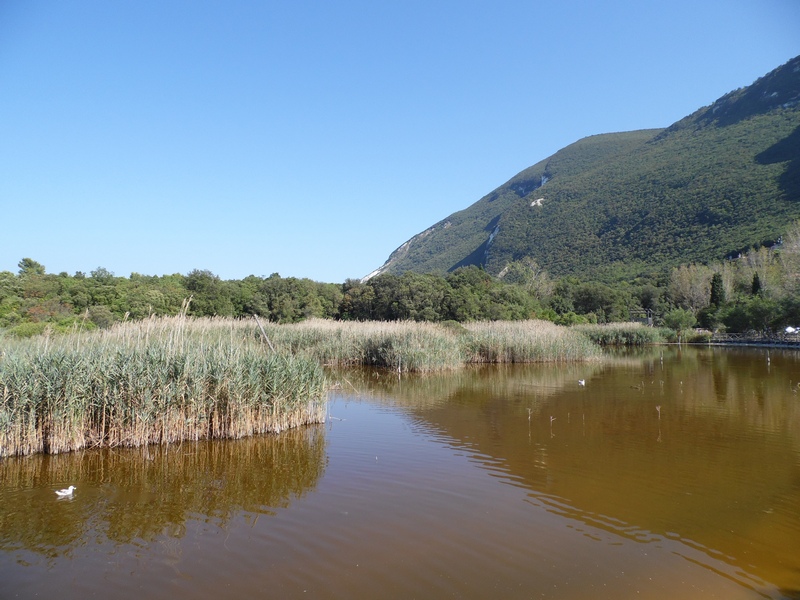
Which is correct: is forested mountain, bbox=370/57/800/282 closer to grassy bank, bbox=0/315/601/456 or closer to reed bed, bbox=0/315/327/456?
grassy bank, bbox=0/315/601/456

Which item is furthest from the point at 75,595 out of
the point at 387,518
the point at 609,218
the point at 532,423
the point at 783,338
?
the point at 609,218

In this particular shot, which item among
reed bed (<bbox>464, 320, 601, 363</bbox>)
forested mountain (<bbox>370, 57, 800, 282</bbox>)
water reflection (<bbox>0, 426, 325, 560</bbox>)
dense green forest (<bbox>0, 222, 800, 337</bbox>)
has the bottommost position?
water reflection (<bbox>0, 426, 325, 560</bbox>)

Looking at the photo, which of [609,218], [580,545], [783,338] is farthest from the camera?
[609,218]

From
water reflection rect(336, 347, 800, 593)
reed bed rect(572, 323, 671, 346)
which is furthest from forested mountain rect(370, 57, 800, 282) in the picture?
water reflection rect(336, 347, 800, 593)

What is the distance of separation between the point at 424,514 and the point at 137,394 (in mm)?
5243

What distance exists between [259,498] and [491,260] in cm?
8507

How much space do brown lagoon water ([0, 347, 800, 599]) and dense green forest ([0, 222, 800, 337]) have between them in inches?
650

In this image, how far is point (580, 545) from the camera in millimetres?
5180

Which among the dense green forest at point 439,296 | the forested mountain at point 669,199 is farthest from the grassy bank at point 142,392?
the forested mountain at point 669,199

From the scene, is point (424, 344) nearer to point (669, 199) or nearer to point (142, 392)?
point (142, 392)

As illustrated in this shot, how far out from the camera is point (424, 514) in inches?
235

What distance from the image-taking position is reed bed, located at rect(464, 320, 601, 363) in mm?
23859

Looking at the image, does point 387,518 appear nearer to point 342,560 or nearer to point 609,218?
point 342,560

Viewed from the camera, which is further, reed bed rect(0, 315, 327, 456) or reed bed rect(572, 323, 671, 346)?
reed bed rect(572, 323, 671, 346)
